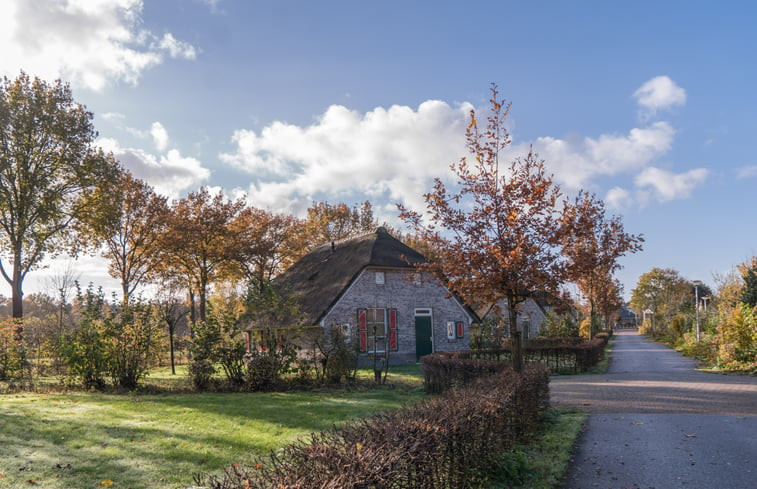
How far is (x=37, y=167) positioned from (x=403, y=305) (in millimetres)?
18957

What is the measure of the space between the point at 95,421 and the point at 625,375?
17158 mm

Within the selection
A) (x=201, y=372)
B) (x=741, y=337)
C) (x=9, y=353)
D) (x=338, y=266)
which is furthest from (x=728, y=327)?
(x=9, y=353)

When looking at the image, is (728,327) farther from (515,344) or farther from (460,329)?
(515,344)

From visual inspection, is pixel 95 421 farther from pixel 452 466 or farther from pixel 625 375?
pixel 625 375

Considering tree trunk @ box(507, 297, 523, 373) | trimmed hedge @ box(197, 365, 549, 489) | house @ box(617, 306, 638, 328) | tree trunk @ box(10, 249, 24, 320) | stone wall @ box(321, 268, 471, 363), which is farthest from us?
house @ box(617, 306, 638, 328)

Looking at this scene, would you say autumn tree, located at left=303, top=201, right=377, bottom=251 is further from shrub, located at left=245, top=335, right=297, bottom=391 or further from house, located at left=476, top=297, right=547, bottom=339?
shrub, located at left=245, top=335, right=297, bottom=391

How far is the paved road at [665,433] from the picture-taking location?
6551mm

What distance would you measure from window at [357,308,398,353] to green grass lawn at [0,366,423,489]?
9736 mm

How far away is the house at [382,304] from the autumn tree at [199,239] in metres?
10.6

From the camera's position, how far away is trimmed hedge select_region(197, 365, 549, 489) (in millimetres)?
3326

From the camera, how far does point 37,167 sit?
2544 cm

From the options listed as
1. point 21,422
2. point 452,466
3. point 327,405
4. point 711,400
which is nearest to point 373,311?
point 327,405

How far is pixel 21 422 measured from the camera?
31.2 feet

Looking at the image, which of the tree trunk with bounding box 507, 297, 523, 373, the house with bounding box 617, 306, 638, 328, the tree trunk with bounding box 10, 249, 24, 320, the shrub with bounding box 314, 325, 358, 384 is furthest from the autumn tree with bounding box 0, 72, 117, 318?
the house with bounding box 617, 306, 638, 328
